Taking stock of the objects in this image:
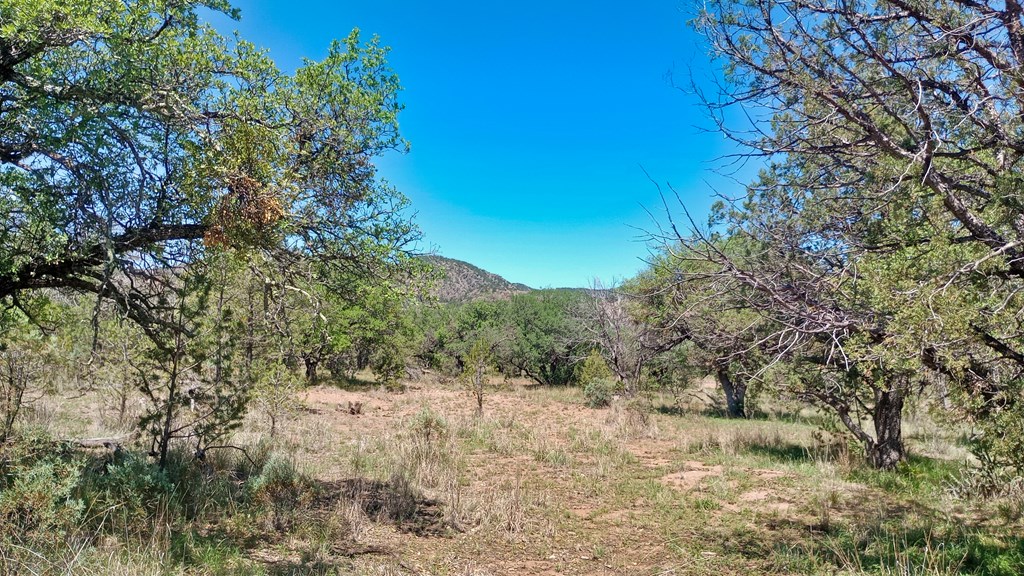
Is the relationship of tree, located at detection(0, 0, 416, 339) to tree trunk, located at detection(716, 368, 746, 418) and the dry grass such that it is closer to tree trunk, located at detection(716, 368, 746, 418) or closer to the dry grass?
the dry grass

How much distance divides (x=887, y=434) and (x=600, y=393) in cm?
1331

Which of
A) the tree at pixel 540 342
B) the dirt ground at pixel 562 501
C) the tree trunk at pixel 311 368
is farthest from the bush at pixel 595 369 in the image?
the tree trunk at pixel 311 368

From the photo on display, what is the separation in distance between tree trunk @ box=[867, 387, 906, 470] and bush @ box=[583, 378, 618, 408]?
41.3 ft

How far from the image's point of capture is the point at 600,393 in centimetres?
2306

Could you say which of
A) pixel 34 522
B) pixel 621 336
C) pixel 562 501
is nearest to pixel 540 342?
pixel 621 336

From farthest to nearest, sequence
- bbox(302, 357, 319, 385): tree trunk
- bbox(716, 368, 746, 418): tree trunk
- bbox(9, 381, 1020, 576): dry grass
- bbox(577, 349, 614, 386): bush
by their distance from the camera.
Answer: bbox(302, 357, 319, 385): tree trunk, bbox(577, 349, 614, 386): bush, bbox(716, 368, 746, 418): tree trunk, bbox(9, 381, 1020, 576): dry grass

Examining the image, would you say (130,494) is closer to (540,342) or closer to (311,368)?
(311,368)

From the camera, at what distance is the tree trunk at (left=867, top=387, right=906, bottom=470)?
10164mm

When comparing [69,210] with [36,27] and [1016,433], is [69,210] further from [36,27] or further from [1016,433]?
[1016,433]

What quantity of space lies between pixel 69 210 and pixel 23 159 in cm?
78

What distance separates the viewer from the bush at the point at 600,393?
75.2 feet

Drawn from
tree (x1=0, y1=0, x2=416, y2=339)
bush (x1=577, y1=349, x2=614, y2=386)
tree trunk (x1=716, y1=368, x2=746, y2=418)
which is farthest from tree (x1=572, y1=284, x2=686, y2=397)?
tree (x1=0, y1=0, x2=416, y2=339)

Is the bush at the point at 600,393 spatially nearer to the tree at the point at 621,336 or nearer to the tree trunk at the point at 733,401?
the tree at the point at 621,336

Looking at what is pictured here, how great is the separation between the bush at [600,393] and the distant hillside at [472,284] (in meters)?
34.4
